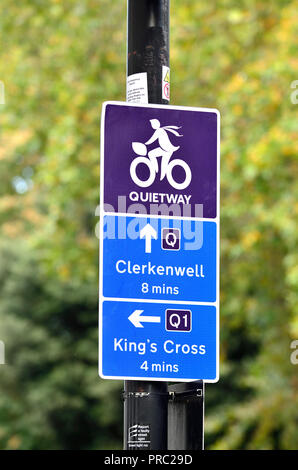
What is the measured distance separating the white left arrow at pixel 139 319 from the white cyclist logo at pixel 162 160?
63 centimetres

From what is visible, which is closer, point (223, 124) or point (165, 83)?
point (165, 83)

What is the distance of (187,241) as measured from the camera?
5.14 meters

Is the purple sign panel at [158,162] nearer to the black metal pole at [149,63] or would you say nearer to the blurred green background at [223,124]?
the black metal pole at [149,63]

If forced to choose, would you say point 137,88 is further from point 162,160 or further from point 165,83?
point 162,160

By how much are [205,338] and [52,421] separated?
27.7 metres

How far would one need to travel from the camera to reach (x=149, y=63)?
214 inches

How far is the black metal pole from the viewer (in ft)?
16.2

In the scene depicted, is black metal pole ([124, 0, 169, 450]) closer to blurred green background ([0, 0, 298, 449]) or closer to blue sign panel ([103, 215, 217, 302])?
blue sign panel ([103, 215, 217, 302])

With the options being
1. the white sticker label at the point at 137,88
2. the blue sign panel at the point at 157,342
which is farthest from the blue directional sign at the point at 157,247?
the white sticker label at the point at 137,88

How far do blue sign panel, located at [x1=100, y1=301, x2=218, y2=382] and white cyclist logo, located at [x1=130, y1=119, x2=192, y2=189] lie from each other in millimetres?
613

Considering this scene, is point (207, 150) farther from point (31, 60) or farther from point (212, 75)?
point (31, 60)

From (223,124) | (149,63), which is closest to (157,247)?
(149,63)

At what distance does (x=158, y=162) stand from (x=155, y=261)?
495 millimetres

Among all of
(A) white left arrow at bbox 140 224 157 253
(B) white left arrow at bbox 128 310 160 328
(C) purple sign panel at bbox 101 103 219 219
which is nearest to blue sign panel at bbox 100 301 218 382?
(B) white left arrow at bbox 128 310 160 328
